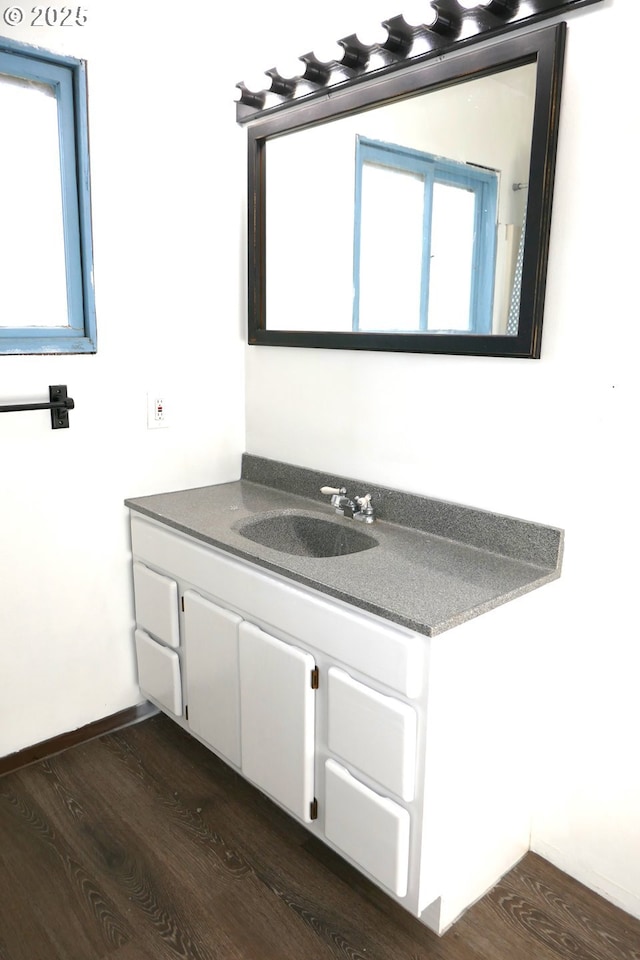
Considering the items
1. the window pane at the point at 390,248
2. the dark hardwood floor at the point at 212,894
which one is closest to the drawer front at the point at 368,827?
the dark hardwood floor at the point at 212,894

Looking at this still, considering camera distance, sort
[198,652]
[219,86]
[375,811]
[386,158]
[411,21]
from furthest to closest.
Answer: [219,86], [198,652], [386,158], [411,21], [375,811]

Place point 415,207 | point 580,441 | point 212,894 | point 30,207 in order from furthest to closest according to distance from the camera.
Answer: point 30,207
point 415,207
point 212,894
point 580,441

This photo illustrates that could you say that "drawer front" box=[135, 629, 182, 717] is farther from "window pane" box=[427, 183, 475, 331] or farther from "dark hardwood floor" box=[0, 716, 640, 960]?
"window pane" box=[427, 183, 475, 331]

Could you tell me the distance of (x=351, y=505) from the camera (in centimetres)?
201

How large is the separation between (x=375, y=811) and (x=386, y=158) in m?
1.59

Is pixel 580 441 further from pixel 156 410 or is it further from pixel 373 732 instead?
pixel 156 410

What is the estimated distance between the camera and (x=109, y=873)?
Result: 171 cm

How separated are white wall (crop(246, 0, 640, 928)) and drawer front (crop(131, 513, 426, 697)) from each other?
16.5 inches

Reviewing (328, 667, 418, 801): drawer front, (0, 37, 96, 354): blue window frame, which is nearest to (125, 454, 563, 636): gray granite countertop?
(328, 667, 418, 801): drawer front

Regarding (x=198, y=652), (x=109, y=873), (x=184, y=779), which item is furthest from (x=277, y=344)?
(x=109, y=873)

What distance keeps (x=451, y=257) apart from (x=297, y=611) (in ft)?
3.03

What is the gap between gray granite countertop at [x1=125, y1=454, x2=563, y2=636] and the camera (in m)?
1.41

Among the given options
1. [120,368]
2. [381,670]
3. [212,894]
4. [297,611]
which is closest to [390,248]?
[120,368]

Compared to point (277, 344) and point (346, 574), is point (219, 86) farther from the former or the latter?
point (346, 574)
